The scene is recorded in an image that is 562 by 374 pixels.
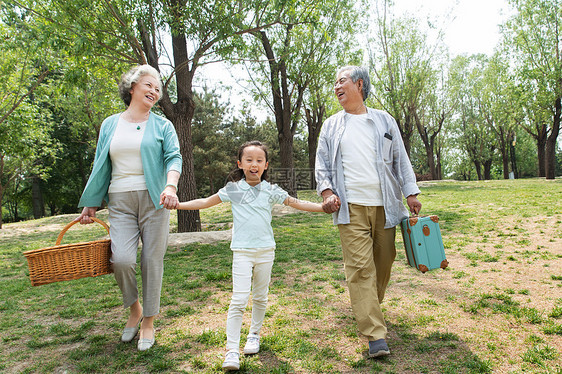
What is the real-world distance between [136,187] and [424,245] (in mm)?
2304

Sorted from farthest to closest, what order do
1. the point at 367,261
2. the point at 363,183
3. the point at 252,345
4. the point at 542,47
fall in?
the point at 542,47, the point at 363,183, the point at 367,261, the point at 252,345

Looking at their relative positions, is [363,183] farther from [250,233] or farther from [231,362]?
[231,362]

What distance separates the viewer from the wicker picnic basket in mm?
2777

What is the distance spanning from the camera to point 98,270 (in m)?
2.95

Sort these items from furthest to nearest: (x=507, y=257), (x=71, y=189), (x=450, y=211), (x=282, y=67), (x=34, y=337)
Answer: (x=71, y=189)
(x=282, y=67)
(x=450, y=211)
(x=507, y=257)
(x=34, y=337)

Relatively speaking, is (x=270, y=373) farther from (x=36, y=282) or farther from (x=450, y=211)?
(x=450, y=211)

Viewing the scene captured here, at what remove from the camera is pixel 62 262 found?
281cm

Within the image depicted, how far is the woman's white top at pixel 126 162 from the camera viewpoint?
3.05 meters

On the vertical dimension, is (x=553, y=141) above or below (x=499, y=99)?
below

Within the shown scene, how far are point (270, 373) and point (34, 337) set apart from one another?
232 centimetres

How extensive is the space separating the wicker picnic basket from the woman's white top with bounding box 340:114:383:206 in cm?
196

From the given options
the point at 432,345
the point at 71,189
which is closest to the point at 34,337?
the point at 432,345

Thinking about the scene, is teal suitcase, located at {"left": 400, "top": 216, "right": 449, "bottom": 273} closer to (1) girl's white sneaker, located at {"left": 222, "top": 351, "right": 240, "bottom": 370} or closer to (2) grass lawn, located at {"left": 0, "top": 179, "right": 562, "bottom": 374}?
(2) grass lawn, located at {"left": 0, "top": 179, "right": 562, "bottom": 374}

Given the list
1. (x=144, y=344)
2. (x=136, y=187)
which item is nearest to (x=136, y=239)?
(x=136, y=187)
